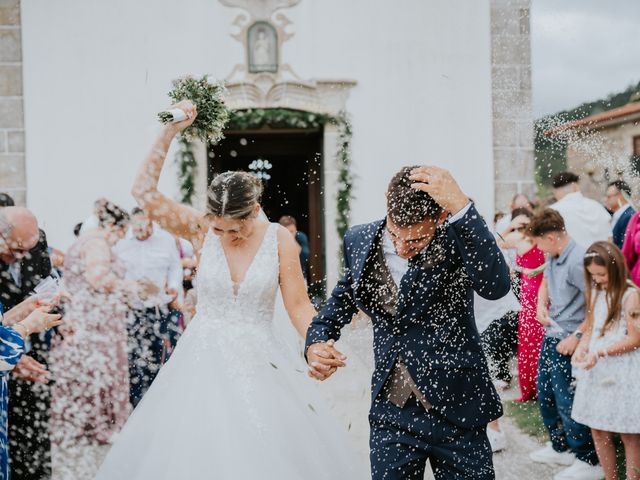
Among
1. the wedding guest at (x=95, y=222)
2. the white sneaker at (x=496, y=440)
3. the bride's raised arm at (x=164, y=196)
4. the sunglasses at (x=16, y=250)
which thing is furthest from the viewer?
the wedding guest at (x=95, y=222)

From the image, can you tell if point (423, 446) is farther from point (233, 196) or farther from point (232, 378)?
point (233, 196)

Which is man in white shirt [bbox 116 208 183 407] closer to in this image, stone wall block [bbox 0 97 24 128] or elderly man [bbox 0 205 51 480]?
elderly man [bbox 0 205 51 480]

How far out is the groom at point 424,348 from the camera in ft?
7.25

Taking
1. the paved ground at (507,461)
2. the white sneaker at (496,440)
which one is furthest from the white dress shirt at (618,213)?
the white sneaker at (496,440)

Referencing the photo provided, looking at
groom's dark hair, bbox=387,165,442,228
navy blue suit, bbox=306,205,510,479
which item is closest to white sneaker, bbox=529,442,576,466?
navy blue suit, bbox=306,205,510,479

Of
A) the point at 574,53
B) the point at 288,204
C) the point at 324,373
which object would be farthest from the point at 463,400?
the point at 288,204

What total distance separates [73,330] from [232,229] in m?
2.54

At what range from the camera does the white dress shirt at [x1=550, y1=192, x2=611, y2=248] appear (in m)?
5.08

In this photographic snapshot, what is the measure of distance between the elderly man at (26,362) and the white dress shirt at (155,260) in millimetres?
1449

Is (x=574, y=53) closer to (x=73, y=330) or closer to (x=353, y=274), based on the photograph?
(x=353, y=274)

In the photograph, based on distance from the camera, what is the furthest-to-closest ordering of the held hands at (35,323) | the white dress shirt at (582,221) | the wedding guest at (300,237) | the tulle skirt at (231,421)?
1. the wedding guest at (300,237)
2. the white dress shirt at (582,221)
3. the held hands at (35,323)
4. the tulle skirt at (231,421)

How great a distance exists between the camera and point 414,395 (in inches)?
88.2

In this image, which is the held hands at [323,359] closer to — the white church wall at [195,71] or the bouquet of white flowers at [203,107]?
the bouquet of white flowers at [203,107]

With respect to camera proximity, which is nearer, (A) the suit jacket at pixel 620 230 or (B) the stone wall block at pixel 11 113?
(A) the suit jacket at pixel 620 230
